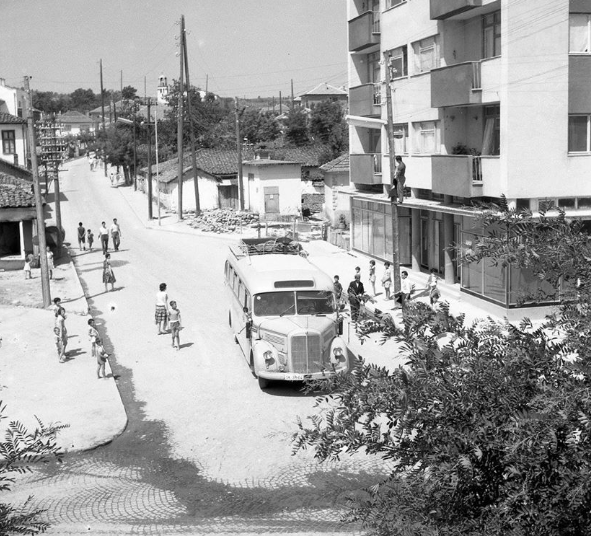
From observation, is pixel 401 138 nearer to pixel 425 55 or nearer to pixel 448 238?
pixel 425 55

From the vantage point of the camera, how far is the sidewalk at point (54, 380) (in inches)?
693

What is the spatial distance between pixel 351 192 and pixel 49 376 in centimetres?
2336

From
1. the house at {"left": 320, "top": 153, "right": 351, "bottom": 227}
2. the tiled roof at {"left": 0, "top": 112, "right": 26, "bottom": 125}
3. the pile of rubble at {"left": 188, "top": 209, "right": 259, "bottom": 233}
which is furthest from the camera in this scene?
the tiled roof at {"left": 0, "top": 112, "right": 26, "bottom": 125}

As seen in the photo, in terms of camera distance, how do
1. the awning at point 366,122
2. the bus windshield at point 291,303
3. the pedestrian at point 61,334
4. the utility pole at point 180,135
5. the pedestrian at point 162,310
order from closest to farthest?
the bus windshield at point 291,303 < the pedestrian at point 61,334 < the pedestrian at point 162,310 < the awning at point 366,122 < the utility pole at point 180,135

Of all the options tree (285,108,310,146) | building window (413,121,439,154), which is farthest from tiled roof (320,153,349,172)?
tree (285,108,310,146)

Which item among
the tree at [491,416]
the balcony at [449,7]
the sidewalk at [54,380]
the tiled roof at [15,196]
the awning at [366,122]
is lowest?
the sidewalk at [54,380]

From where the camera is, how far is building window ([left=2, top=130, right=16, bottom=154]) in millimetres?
65375

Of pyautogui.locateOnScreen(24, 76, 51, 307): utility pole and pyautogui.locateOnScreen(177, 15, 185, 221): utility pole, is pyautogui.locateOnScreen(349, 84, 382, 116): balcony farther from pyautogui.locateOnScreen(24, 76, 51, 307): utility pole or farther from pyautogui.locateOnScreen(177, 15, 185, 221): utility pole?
pyautogui.locateOnScreen(177, 15, 185, 221): utility pole

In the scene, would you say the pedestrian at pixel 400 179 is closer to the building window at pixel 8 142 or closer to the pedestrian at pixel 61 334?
the pedestrian at pixel 61 334

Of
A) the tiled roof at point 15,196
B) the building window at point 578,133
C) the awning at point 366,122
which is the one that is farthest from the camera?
the tiled roof at point 15,196

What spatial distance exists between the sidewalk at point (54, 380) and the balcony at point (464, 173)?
13042 mm

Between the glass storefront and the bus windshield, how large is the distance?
1716cm

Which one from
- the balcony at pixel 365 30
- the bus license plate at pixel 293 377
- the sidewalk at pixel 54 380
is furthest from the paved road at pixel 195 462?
the balcony at pixel 365 30

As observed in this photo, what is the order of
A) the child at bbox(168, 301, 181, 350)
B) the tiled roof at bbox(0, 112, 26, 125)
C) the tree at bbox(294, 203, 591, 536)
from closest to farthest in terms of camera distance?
the tree at bbox(294, 203, 591, 536), the child at bbox(168, 301, 181, 350), the tiled roof at bbox(0, 112, 26, 125)
